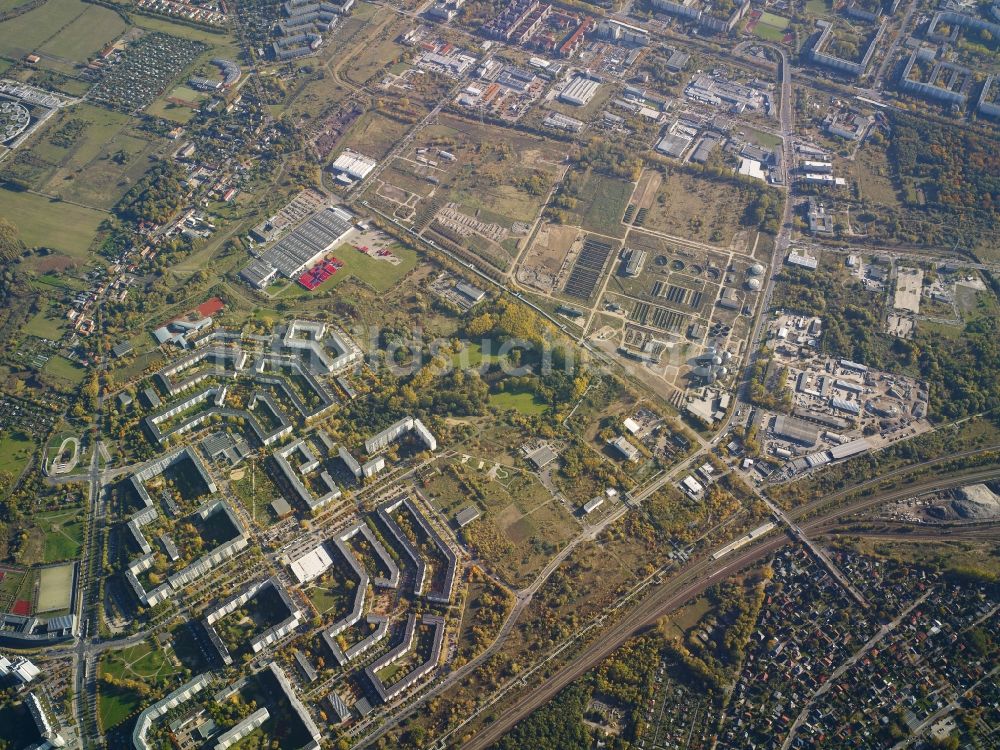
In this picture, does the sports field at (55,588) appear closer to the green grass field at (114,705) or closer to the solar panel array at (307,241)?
the green grass field at (114,705)

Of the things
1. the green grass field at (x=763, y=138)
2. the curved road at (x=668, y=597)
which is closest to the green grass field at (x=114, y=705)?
the curved road at (x=668, y=597)

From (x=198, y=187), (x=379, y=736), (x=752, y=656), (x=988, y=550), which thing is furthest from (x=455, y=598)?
(x=198, y=187)

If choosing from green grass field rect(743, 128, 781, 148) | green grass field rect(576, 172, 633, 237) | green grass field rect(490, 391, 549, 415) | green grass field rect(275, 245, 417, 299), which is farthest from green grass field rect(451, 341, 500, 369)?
green grass field rect(743, 128, 781, 148)

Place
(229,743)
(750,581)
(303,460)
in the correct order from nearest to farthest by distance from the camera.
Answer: (229,743)
(750,581)
(303,460)

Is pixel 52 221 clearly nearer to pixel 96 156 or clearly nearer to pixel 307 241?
pixel 96 156

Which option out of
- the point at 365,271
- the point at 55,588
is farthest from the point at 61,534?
the point at 365,271

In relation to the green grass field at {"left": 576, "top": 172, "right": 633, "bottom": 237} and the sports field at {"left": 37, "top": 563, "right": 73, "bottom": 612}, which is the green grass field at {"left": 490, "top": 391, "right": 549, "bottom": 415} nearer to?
the green grass field at {"left": 576, "top": 172, "right": 633, "bottom": 237}

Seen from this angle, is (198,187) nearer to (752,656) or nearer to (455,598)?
(455,598)
